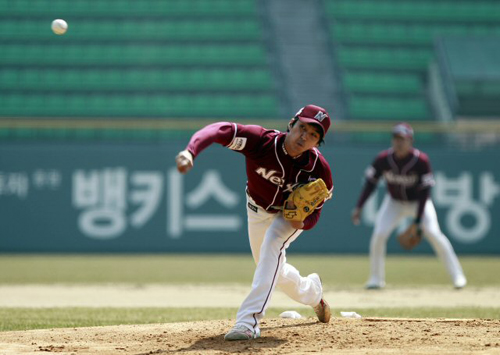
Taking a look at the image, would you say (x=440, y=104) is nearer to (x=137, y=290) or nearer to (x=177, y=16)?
(x=177, y=16)

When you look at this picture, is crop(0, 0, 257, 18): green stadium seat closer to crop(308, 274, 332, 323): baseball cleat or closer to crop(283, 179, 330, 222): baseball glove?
crop(308, 274, 332, 323): baseball cleat

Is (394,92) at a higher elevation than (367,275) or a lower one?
higher

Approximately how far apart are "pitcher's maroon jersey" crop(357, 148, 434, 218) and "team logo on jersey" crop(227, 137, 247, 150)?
4.74 metres

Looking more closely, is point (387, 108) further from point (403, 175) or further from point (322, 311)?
point (322, 311)

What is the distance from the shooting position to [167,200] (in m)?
13.9

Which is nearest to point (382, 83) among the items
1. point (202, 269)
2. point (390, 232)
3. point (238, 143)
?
point (202, 269)

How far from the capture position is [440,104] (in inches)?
751

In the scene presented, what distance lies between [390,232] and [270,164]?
479cm

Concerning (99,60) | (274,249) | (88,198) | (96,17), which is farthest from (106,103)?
(274,249)

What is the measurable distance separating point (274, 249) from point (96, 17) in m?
15.7

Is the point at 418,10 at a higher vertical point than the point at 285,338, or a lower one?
higher

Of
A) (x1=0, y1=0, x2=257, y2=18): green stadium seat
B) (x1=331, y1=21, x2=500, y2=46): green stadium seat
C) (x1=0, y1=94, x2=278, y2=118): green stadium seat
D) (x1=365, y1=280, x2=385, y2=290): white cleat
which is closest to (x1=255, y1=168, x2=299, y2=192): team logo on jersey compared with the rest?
(x1=365, y1=280, x2=385, y2=290): white cleat

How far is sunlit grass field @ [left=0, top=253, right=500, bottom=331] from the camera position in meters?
6.55

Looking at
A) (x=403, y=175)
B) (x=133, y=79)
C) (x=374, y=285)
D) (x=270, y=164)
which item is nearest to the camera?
(x=270, y=164)
